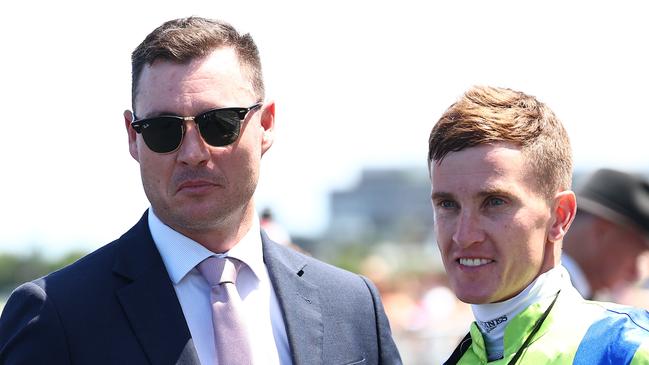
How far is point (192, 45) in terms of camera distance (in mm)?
3605

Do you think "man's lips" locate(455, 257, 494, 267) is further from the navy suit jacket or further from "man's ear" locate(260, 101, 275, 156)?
"man's ear" locate(260, 101, 275, 156)

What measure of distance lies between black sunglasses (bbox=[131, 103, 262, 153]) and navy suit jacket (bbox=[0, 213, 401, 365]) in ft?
1.21

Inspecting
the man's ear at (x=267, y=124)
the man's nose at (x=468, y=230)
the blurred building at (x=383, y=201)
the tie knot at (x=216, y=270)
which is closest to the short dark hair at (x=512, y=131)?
the man's nose at (x=468, y=230)

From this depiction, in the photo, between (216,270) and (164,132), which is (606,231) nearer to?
(216,270)

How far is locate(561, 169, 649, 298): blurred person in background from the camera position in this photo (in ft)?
19.1

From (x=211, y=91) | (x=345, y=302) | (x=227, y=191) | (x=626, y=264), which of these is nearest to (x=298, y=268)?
(x=345, y=302)

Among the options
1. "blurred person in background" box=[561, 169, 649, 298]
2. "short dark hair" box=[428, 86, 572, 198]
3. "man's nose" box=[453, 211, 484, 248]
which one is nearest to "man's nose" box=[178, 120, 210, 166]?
"short dark hair" box=[428, 86, 572, 198]

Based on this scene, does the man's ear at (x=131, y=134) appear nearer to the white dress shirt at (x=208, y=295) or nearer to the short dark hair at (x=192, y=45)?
the short dark hair at (x=192, y=45)

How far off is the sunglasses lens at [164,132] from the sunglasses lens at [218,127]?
0.25ft

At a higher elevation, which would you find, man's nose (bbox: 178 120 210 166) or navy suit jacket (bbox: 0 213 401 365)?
man's nose (bbox: 178 120 210 166)

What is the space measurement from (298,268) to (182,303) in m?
0.53

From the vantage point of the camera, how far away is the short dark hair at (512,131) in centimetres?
332

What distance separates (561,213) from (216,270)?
1.17 meters

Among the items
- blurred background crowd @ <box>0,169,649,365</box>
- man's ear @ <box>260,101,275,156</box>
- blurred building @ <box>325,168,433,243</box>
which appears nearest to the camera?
man's ear @ <box>260,101,275,156</box>
